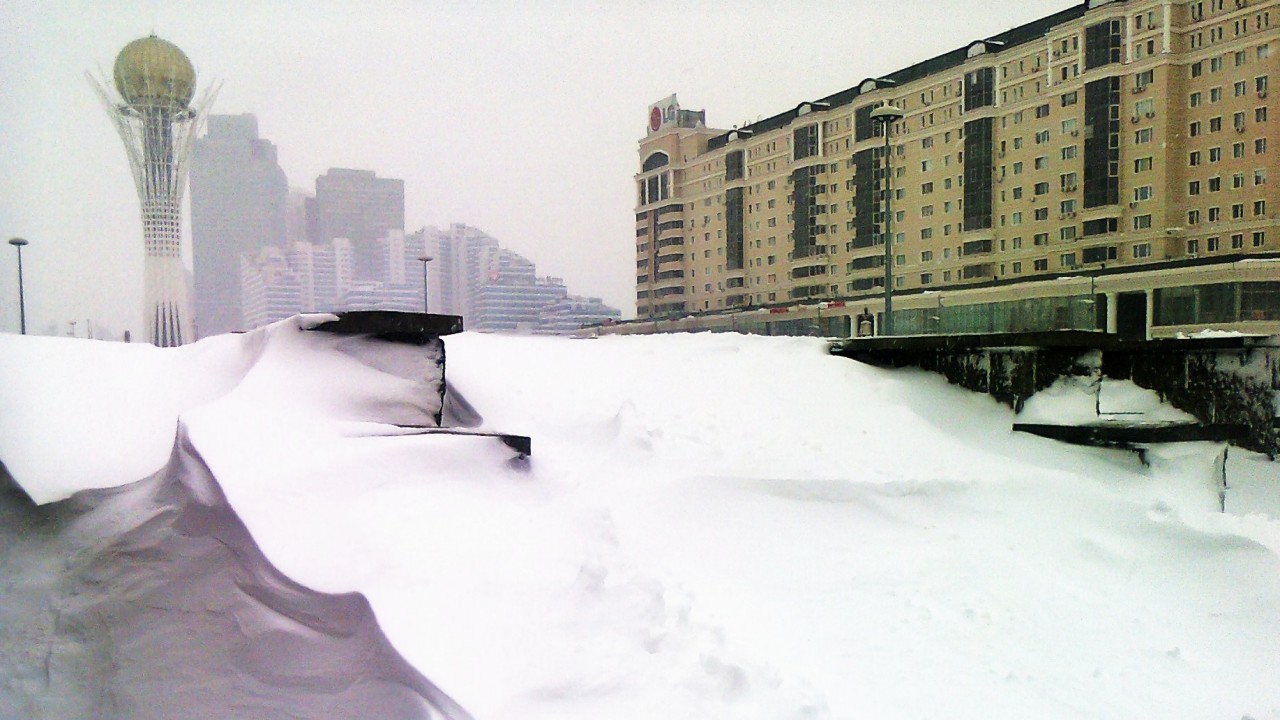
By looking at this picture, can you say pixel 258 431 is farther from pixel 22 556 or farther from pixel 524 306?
pixel 524 306

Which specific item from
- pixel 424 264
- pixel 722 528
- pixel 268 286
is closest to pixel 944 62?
pixel 424 264

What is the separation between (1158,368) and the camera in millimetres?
3814

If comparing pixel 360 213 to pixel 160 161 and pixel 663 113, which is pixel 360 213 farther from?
pixel 663 113

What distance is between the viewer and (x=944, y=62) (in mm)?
8328

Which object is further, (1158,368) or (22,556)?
(1158,368)

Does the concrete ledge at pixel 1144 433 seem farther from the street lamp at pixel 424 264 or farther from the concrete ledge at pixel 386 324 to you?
the street lamp at pixel 424 264

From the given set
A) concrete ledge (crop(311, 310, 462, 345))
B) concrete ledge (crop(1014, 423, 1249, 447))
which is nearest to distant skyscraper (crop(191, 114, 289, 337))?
concrete ledge (crop(311, 310, 462, 345))

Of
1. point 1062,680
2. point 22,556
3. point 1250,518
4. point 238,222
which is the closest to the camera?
point 1062,680

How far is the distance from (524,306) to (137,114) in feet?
11.1

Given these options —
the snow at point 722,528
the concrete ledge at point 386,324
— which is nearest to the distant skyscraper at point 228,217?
the snow at point 722,528

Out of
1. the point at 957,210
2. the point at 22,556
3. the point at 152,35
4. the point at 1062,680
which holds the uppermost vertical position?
the point at 152,35

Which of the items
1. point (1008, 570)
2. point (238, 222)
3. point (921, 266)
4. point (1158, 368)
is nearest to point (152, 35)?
point (238, 222)

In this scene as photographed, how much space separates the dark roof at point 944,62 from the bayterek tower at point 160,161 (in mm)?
6822

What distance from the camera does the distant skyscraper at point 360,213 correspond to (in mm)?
5355
